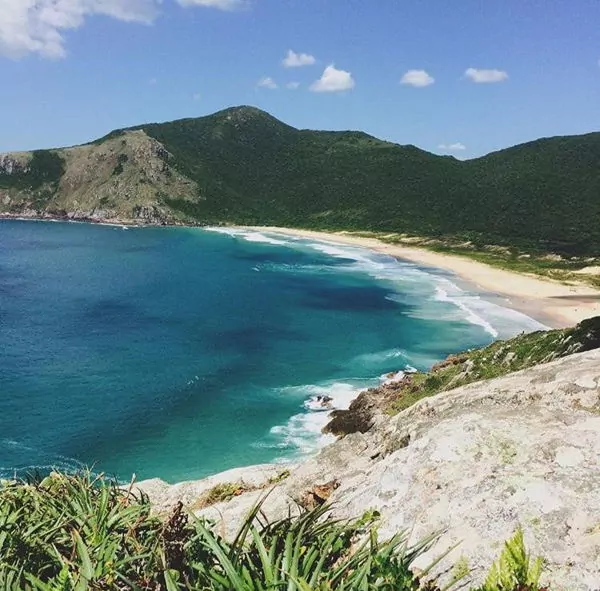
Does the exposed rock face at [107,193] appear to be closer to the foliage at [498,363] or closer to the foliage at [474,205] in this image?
the foliage at [474,205]

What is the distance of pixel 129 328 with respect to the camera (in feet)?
176

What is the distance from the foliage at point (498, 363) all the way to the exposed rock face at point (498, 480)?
14.1 metres

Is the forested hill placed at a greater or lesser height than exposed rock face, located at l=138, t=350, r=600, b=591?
greater

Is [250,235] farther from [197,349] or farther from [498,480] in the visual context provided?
[498,480]

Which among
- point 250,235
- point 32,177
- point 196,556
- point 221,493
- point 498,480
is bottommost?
point 221,493

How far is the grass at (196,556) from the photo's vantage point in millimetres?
4082

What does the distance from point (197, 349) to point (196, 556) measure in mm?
43164

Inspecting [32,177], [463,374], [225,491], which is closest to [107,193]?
[32,177]

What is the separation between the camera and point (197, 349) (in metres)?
47.2

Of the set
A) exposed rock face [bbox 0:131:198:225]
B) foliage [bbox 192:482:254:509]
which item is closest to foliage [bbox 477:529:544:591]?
foliage [bbox 192:482:254:509]

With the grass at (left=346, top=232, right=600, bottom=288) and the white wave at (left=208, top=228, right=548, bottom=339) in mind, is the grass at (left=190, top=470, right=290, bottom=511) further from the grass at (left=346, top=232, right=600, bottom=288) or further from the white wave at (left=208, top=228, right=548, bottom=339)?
the grass at (left=346, top=232, right=600, bottom=288)

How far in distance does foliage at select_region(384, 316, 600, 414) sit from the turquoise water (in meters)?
5.27

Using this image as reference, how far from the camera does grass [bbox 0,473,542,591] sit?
13.4ft

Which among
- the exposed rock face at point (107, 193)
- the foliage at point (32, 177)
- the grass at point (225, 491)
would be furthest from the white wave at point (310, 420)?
the foliage at point (32, 177)
